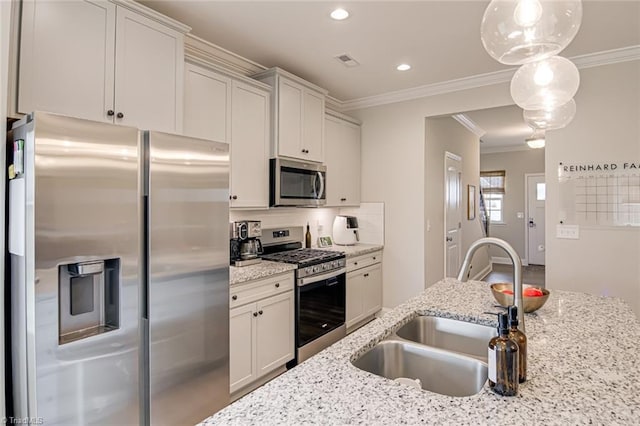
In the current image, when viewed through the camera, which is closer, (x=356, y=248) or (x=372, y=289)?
(x=356, y=248)

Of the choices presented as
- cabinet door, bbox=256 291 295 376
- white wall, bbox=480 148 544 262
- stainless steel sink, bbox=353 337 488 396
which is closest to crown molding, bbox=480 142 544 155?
white wall, bbox=480 148 544 262

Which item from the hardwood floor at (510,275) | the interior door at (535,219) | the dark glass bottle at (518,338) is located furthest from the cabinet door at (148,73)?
the interior door at (535,219)

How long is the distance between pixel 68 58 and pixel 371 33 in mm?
1948

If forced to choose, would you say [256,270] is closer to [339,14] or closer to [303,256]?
[303,256]

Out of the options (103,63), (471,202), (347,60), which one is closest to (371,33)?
(347,60)

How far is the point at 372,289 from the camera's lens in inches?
159

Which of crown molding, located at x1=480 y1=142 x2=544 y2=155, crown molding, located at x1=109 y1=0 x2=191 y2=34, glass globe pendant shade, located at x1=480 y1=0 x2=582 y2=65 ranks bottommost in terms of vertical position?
glass globe pendant shade, located at x1=480 y1=0 x2=582 y2=65

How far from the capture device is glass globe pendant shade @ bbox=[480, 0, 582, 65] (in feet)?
3.90

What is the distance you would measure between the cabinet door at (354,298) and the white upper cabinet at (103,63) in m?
2.22

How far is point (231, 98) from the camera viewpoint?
2.76 m

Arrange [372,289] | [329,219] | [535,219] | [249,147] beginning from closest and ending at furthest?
[249,147], [372,289], [329,219], [535,219]

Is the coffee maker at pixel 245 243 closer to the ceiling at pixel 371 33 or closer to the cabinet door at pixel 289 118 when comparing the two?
the cabinet door at pixel 289 118

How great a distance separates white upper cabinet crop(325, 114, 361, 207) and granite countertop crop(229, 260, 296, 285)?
122 cm

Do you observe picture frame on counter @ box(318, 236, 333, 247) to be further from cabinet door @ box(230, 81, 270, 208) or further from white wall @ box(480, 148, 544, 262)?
white wall @ box(480, 148, 544, 262)
